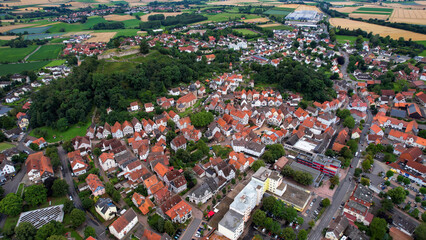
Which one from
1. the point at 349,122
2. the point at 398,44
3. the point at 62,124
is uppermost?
the point at 398,44

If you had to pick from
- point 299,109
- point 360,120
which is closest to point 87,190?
point 299,109

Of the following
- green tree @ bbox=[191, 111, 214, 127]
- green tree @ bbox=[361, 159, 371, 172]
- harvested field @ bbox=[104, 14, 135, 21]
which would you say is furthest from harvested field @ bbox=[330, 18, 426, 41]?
harvested field @ bbox=[104, 14, 135, 21]

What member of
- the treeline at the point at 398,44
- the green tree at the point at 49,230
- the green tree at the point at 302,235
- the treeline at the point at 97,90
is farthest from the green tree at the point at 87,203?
the treeline at the point at 398,44

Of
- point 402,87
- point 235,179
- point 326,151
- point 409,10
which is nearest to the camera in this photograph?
point 235,179

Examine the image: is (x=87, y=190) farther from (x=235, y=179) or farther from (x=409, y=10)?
(x=409, y=10)

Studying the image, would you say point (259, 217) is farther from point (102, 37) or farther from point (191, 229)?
point (102, 37)

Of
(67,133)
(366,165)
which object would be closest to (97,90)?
(67,133)

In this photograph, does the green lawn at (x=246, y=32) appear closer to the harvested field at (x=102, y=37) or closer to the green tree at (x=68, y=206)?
the harvested field at (x=102, y=37)

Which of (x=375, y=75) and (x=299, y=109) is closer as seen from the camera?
(x=299, y=109)
